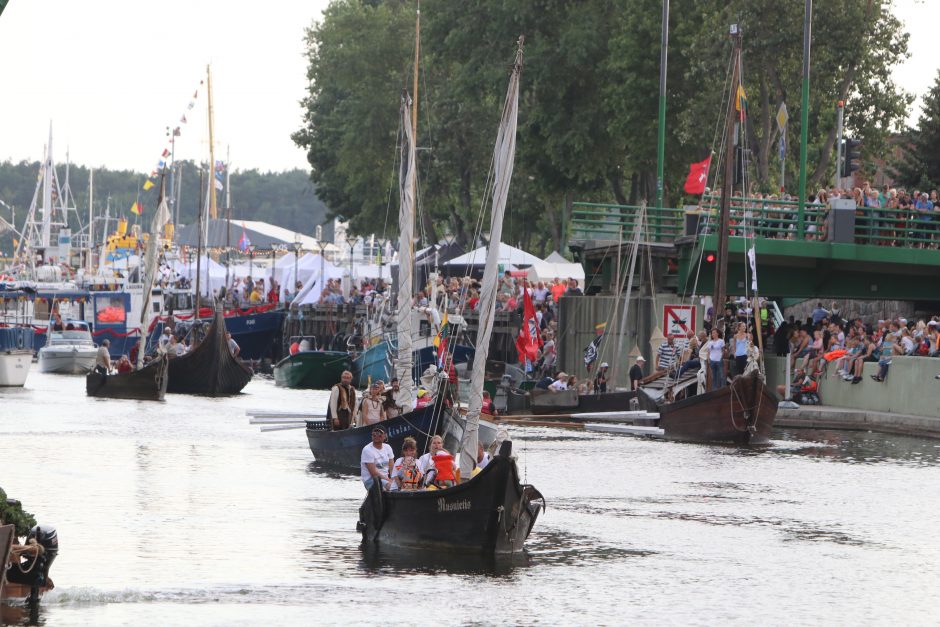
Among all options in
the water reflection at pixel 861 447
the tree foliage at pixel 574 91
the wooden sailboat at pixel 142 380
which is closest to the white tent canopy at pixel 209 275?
the tree foliage at pixel 574 91

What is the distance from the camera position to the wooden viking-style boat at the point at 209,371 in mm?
60438

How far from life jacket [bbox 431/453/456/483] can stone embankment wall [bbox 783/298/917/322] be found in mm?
39635

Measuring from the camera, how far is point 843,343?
150 feet

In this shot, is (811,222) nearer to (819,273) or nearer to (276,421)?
(819,273)

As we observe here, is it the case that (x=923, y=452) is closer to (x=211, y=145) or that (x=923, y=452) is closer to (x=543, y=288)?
(x=543, y=288)

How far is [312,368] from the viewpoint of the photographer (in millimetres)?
67000

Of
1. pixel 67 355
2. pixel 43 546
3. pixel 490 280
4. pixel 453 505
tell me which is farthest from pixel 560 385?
pixel 67 355

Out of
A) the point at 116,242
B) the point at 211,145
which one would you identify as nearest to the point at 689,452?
the point at 211,145

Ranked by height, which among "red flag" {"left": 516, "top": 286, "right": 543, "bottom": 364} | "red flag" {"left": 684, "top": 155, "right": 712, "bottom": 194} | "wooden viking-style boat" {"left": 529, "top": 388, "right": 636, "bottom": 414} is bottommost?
"wooden viking-style boat" {"left": 529, "top": 388, "right": 636, "bottom": 414}

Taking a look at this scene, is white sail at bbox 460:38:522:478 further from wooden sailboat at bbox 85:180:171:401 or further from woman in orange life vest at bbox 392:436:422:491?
wooden sailboat at bbox 85:180:171:401

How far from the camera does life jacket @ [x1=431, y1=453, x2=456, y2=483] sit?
22312mm

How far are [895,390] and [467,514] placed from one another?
75.6 feet

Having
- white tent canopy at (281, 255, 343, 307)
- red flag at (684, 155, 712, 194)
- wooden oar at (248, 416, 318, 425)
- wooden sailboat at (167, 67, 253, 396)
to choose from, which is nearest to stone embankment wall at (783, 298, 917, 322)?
red flag at (684, 155, 712, 194)

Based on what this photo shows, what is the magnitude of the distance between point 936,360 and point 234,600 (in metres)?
24.7
